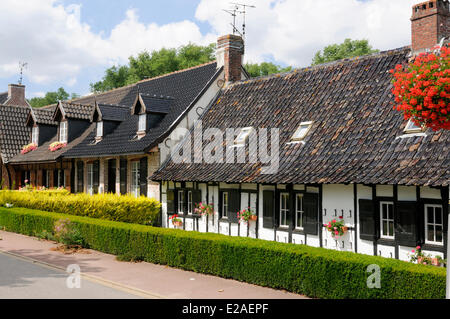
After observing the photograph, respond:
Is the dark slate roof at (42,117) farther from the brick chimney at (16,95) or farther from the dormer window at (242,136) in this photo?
the dormer window at (242,136)

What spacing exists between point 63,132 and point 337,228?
19.5 m

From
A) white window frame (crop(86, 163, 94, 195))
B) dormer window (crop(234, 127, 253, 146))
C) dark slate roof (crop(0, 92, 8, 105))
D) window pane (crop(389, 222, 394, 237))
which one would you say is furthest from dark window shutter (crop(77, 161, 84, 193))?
dark slate roof (crop(0, 92, 8, 105))

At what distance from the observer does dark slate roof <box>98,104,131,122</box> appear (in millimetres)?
24031

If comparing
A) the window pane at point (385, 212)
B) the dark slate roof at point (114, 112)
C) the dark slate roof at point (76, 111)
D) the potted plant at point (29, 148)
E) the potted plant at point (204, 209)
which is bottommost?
the potted plant at point (204, 209)

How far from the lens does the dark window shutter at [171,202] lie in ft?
63.5

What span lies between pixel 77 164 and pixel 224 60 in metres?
9.94

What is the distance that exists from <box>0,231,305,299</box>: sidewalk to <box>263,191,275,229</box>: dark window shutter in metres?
3.62

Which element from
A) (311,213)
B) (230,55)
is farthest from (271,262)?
(230,55)

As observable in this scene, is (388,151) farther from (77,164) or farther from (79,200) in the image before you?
(77,164)

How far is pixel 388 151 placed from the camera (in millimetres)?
12930

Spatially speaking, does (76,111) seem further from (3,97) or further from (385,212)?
(385,212)

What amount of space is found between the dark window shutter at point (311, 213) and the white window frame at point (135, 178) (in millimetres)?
9471

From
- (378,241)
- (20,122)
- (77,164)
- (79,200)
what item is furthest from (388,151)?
(20,122)

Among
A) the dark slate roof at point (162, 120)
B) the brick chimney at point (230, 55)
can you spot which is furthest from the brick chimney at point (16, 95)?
the brick chimney at point (230, 55)
